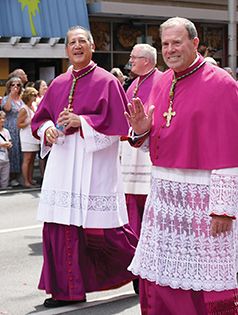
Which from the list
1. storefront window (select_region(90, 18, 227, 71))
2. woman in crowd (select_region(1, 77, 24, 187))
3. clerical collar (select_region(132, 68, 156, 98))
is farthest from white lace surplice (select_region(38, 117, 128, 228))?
storefront window (select_region(90, 18, 227, 71))

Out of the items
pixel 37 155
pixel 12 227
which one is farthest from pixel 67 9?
pixel 12 227

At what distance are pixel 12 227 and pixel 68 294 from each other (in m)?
3.33

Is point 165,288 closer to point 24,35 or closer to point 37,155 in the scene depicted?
point 37,155

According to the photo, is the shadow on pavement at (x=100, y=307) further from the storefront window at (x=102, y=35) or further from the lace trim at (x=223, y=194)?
the storefront window at (x=102, y=35)

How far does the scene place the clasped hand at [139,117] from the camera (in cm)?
398

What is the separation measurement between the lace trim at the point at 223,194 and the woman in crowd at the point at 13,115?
27.3 feet

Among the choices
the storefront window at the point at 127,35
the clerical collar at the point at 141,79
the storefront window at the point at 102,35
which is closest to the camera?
the clerical collar at the point at 141,79

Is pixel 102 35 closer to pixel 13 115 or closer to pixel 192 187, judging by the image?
pixel 13 115

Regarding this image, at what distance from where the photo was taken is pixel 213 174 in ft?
12.5

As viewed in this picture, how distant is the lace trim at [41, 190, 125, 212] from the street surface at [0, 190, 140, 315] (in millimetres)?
782

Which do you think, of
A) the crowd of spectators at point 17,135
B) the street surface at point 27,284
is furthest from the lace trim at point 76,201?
the crowd of spectators at point 17,135

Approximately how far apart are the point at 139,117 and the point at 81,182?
4.76 ft

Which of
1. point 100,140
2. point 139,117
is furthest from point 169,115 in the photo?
point 100,140

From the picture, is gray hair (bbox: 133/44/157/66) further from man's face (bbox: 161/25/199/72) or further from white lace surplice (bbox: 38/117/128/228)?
man's face (bbox: 161/25/199/72)
